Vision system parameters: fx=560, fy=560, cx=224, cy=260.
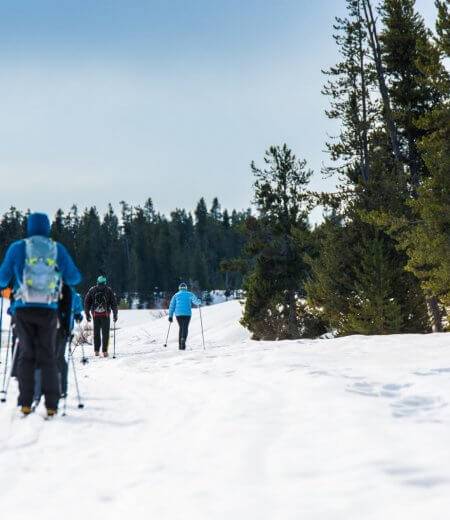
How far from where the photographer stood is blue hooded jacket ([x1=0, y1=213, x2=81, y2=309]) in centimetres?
613

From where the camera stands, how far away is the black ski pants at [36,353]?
6.04 meters

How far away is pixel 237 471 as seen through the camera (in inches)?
150

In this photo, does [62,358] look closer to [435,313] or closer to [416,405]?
[416,405]

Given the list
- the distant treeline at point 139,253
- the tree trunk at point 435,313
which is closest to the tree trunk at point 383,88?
the tree trunk at point 435,313

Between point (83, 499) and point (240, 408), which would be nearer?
point (83, 499)

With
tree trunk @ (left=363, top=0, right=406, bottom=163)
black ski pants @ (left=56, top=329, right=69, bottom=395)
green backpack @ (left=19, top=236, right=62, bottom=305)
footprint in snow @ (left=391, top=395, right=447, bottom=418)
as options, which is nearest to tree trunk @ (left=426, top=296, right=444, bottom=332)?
tree trunk @ (left=363, top=0, right=406, bottom=163)

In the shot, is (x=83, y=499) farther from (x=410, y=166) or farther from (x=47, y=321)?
(x=410, y=166)

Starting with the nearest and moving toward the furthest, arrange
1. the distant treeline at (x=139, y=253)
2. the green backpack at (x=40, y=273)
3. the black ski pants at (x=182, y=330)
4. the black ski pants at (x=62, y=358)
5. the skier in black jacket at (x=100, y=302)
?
the green backpack at (x=40, y=273) < the black ski pants at (x=62, y=358) < the skier in black jacket at (x=100, y=302) < the black ski pants at (x=182, y=330) < the distant treeline at (x=139, y=253)

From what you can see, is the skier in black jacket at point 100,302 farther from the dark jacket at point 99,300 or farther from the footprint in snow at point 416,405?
the footprint in snow at point 416,405

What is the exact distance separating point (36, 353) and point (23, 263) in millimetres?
997

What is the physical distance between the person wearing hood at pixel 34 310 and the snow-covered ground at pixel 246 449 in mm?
343

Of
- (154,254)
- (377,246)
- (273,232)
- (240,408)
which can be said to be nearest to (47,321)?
(240,408)

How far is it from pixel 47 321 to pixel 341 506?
4014 mm

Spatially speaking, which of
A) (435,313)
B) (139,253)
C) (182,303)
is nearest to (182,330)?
(182,303)
